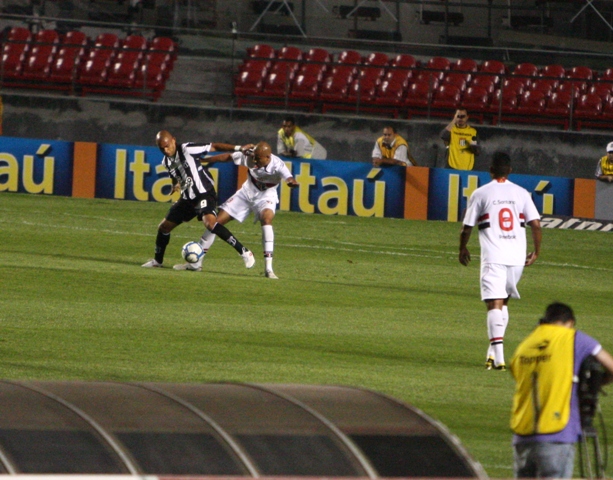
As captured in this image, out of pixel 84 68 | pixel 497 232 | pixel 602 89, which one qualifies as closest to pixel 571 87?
pixel 602 89

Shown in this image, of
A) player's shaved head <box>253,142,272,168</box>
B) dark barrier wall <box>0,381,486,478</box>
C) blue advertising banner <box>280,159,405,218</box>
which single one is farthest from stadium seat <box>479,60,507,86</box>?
dark barrier wall <box>0,381,486,478</box>

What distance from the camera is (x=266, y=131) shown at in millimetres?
28719

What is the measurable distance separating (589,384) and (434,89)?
76.4ft

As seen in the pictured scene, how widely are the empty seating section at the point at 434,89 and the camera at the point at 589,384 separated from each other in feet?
70.8

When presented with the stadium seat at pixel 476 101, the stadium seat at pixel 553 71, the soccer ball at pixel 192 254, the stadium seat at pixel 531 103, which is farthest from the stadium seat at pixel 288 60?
the soccer ball at pixel 192 254

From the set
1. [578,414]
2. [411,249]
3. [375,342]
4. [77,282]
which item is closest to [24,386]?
[578,414]

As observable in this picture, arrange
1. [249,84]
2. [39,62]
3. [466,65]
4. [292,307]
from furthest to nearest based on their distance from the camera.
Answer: [39,62] → [466,65] → [249,84] → [292,307]

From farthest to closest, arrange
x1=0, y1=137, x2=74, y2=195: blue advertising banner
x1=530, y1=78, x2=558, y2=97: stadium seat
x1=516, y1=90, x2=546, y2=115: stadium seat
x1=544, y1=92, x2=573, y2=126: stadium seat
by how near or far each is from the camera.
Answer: x1=530, y1=78, x2=558, y2=97: stadium seat, x1=516, y1=90, x2=546, y2=115: stadium seat, x1=544, y1=92, x2=573, y2=126: stadium seat, x1=0, y1=137, x2=74, y2=195: blue advertising banner

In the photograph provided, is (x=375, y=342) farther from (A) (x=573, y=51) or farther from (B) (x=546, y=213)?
(A) (x=573, y=51)

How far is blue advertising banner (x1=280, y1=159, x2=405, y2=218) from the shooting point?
2527cm

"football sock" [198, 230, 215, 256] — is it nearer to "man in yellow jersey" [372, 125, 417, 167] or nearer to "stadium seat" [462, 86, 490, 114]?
"man in yellow jersey" [372, 125, 417, 167]

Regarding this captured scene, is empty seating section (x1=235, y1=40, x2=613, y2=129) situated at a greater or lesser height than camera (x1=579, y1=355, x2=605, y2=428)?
greater

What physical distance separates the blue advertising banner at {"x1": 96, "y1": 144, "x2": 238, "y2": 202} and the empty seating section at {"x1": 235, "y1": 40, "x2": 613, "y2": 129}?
3.93 metres

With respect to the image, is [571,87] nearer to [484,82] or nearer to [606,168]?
[484,82]
